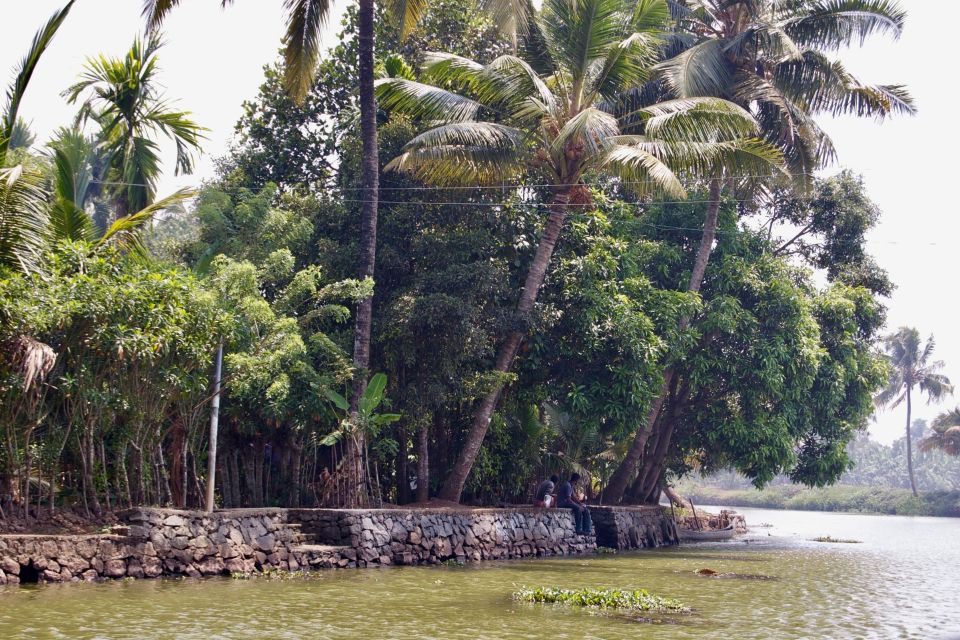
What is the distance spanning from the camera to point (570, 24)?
20609mm

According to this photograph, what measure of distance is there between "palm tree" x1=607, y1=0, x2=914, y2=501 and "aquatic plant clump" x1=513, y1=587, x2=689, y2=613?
12715 mm

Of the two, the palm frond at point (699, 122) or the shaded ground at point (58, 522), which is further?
the palm frond at point (699, 122)

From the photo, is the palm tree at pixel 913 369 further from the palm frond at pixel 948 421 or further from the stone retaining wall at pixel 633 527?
the stone retaining wall at pixel 633 527

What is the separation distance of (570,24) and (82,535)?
13523 mm

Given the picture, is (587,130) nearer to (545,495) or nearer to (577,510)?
(545,495)

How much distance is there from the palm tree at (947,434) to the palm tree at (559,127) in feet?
148

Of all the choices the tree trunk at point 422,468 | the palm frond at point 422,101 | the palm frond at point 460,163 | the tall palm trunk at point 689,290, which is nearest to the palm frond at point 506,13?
the palm frond at point 422,101

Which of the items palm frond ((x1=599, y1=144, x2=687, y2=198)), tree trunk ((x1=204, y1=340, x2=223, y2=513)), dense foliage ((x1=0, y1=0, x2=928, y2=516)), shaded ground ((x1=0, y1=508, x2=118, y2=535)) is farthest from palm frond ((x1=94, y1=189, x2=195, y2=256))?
palm frond ((x1=599, y1=144, x2=687, y2=198))

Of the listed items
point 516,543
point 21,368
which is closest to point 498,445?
point 516,543

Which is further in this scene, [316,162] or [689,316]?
[689,316]

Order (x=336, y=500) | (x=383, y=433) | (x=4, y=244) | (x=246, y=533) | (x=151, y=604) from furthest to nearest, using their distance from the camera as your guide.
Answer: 1. (x=383, y=433)
2. (x=336, y=500)
3. (x=246, y=533)
4. (x=4, y=244)
5. (x=151, y=604)

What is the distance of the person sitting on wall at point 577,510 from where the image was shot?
23312mm

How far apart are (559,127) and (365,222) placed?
16.0ft

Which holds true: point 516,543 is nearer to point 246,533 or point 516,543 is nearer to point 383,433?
point 383,433
